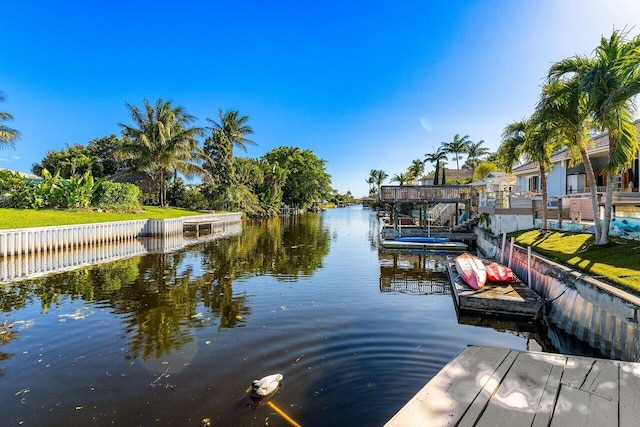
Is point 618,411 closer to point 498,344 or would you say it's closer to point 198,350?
point 498,344

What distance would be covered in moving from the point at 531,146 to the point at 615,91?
7.84 m

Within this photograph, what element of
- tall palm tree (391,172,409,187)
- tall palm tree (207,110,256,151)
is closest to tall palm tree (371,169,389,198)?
tall palm tree (391,172,409,187)

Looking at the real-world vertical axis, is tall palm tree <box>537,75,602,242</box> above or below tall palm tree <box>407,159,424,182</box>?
below

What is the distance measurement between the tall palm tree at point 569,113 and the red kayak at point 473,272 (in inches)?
172

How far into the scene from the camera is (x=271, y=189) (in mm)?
73938

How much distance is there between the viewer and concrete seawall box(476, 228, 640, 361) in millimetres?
7152

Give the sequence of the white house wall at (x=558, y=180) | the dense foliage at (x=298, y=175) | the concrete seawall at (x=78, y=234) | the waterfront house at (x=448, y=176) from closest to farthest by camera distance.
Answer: the concrete seawall at (x=78, y=234)
the white house wall at (x=558, y=180)
the waterfront house at (x=448, y=176)
the dense foliage at (x=298, y=175)

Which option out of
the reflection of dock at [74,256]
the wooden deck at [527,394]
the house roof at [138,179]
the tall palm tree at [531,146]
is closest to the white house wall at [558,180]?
the tall palm tree at [531,146]

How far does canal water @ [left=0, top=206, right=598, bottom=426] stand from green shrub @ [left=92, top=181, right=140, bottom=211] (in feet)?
65.7

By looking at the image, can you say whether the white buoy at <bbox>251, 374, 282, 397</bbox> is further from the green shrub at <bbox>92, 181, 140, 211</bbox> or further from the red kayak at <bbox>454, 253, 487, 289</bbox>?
the green shrub at <bbox>92, 181, 140, 211</bbox>

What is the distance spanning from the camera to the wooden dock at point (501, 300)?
10.8 m

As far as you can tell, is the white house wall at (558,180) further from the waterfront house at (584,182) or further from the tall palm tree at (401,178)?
the tall palm tree at (401,178)

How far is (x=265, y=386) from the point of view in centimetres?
618

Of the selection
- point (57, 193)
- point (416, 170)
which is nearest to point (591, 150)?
point (57, 193)
